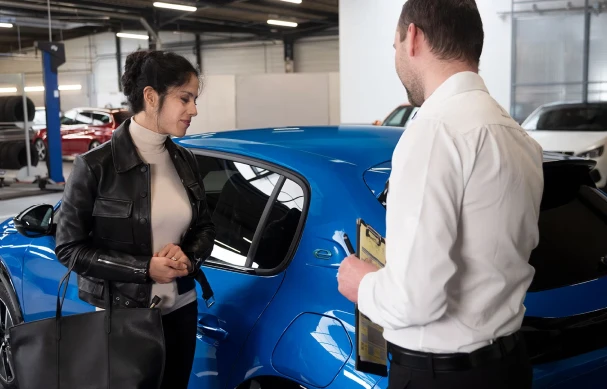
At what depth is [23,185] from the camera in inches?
531

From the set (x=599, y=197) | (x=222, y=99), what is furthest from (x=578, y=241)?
(x=222, y=99)

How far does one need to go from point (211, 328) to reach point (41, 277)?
1.14m

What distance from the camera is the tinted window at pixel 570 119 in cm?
1012

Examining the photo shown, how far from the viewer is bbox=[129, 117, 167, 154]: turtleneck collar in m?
2.16

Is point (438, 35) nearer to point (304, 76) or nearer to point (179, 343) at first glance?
point (179, 343)

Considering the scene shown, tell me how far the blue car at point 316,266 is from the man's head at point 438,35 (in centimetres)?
68

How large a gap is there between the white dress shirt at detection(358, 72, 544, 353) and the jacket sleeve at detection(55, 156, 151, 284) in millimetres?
889

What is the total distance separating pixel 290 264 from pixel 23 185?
12.7 metres

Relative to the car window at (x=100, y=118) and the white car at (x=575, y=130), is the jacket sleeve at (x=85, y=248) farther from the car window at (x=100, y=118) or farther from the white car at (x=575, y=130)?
the car window at (x=100, y=118)

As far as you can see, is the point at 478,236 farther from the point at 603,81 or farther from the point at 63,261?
the point at 603,81

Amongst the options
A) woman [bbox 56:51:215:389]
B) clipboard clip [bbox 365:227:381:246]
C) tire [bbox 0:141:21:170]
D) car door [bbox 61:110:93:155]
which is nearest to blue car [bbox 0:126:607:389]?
woman [bbox 56:51:215:389]

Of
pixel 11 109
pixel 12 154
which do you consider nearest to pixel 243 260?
pixel 11 109

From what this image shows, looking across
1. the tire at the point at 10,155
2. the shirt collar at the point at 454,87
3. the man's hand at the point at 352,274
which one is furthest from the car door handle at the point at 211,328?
the tire at the point at 10,155

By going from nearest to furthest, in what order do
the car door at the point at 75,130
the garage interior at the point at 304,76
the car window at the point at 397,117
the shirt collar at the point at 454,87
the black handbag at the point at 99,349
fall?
the shirt collar at the point at 454,87 → the black handbag at the point at 99,349 → the garage interior at the point at 304,76 → the car window at the point at 397,117 → the car door at the point at 75,130
